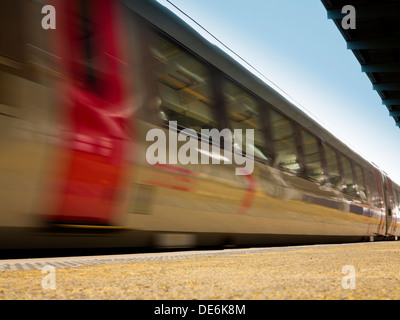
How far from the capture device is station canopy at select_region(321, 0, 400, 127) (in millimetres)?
9148

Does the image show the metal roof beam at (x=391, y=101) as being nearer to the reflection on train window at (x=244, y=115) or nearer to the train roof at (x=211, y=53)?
the train roof at (x=211, y=53)

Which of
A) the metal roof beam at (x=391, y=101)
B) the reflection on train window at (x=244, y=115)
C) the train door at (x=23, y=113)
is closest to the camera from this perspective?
the train door at (x=23, y=113)

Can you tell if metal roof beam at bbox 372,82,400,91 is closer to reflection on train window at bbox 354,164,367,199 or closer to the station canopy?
the station canopy

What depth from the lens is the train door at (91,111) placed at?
293 centimetres

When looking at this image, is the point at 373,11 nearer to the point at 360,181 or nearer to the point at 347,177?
the point at 347,177

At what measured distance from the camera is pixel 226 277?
1863mm

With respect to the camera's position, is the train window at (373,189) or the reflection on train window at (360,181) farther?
the train window at (373,189)

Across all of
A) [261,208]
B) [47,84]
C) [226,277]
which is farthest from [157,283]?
[261,208]

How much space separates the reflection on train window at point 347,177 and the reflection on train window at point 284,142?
2.91 meters

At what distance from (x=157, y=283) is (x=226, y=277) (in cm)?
38

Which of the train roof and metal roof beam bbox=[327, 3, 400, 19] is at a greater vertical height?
metal roof beam bbox=[327, 3, 400, 19]

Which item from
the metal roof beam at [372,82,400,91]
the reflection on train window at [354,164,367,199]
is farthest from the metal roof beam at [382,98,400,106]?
the reflection on train window at [354,164,367,199]

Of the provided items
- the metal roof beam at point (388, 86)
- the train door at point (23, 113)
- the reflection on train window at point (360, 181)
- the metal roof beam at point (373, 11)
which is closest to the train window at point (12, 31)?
the train door at point (23, 113)

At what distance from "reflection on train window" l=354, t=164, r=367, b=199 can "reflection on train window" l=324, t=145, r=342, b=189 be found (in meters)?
1.75
